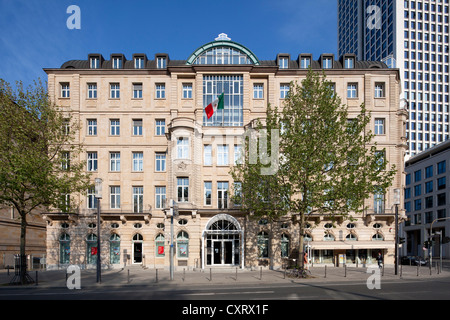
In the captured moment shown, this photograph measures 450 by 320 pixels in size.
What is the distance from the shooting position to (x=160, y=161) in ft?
116

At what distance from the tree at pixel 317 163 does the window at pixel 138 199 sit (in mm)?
12725

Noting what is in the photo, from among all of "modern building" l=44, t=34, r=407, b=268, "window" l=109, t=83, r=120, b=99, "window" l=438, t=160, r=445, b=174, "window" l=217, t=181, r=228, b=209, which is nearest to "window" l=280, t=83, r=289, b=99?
"modern building" l=44, t=34, r=407, b=268

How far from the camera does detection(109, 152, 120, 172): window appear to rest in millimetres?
35219

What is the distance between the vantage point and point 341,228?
112 feet

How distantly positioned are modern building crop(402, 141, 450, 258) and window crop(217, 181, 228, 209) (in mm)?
50005

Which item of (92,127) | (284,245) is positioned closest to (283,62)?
(284,245)

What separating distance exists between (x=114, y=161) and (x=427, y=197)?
229 ft

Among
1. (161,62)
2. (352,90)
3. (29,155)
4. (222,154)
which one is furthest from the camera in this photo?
(161,62)

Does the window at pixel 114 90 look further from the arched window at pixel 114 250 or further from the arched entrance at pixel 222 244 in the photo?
the arched entrance at pixel 222 244

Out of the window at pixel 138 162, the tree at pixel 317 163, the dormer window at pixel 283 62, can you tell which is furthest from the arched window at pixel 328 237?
the window at pixel 138 162

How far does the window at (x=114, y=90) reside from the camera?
3600 cm

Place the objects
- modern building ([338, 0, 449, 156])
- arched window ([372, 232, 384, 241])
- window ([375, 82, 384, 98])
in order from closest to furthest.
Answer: arched window ([372, 232, 384, 241])
window ([375, 82, 384, 98])
modern building ([338, 0, 449, 156])

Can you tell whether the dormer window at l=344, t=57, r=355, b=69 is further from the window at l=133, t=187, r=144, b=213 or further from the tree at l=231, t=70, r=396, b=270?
the window at l=133, t=187, r=144, b=213

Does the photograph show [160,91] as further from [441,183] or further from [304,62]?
[441,183]
